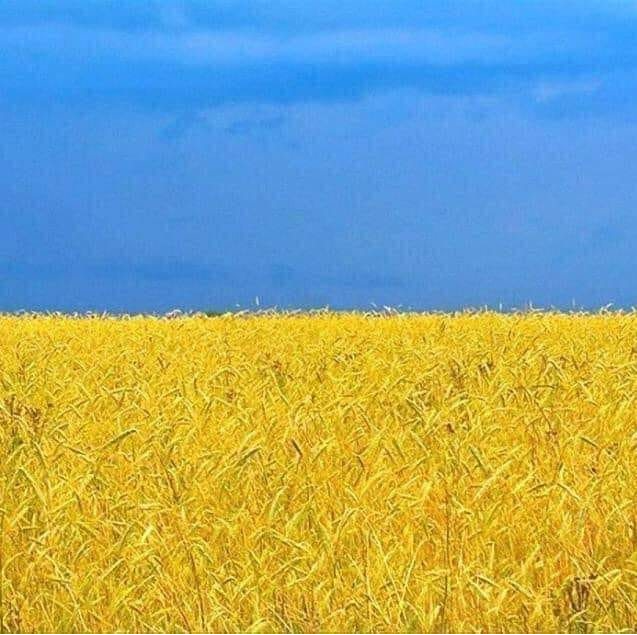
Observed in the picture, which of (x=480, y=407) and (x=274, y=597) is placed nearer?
(x=274, y=597)

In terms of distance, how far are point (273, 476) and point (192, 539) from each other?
1.03 meters

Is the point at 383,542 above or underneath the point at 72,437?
underneath

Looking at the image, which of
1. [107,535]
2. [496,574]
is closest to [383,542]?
[496,574]

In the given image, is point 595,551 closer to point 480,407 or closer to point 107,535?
point 107,535

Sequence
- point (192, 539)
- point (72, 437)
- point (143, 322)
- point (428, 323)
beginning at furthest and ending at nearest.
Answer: point (143, 322)
point (428, 323)
point (72, 437)
point (192, 539)

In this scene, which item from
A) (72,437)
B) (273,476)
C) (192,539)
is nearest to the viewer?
(192,539)

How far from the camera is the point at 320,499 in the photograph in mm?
3990

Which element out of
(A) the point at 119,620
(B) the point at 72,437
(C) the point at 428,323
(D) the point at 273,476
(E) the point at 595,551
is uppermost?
(C) the point at 428,323

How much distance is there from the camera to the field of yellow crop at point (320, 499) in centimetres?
286

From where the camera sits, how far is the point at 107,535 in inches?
140

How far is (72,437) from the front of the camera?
5039 mm

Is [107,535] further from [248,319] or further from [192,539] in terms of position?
[248,319]

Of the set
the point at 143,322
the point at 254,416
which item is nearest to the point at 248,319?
the point at 143,322

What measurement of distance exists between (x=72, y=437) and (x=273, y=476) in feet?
4.04
